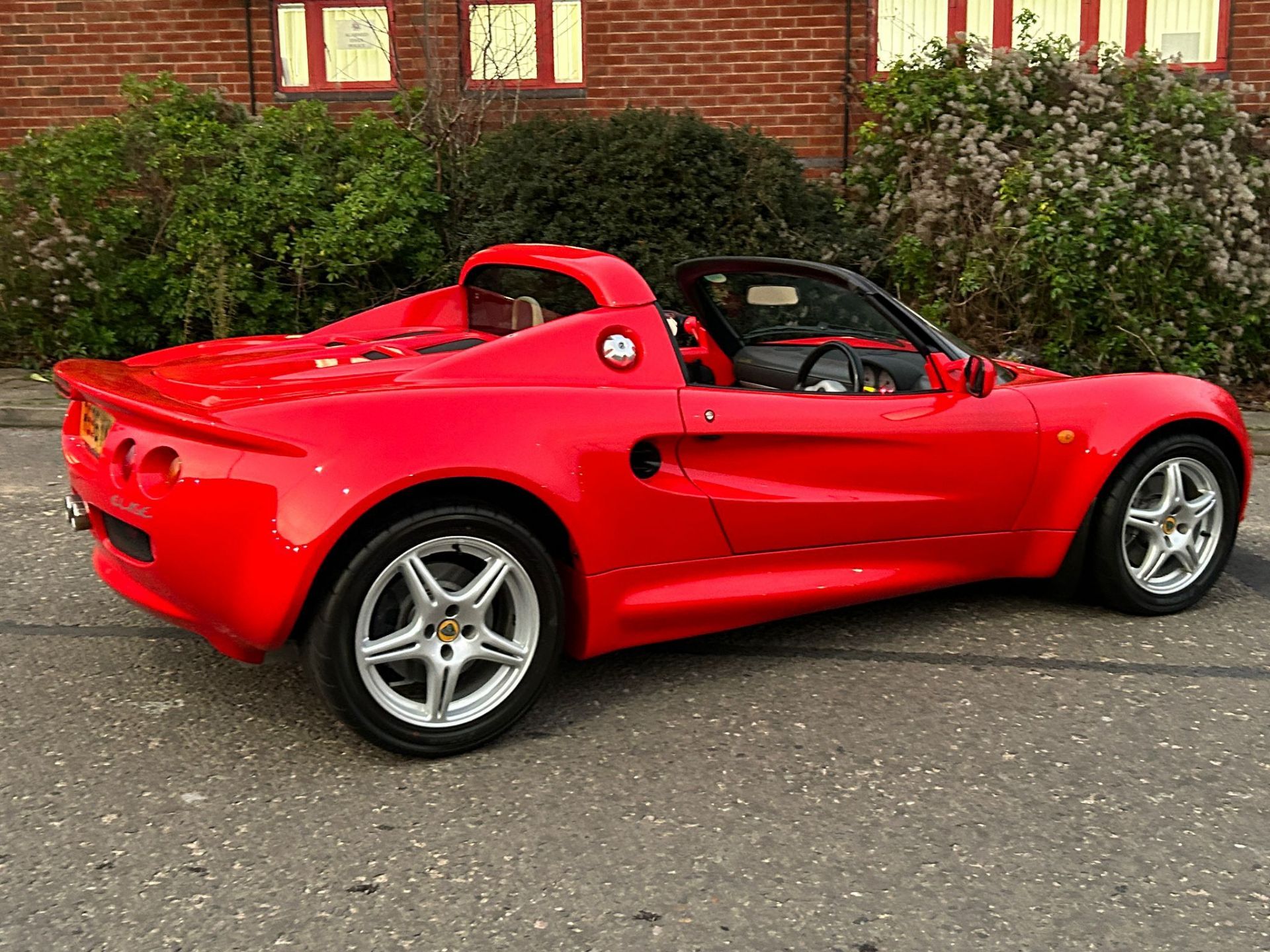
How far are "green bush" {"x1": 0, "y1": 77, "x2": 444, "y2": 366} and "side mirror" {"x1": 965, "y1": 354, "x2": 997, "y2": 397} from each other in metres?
6.53

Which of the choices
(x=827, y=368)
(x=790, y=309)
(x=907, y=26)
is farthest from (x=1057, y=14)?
(x=827, y=368)

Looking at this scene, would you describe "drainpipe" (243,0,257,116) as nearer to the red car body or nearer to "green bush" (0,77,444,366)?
"green bush" (0,77,444,366)

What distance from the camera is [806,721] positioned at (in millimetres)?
3846

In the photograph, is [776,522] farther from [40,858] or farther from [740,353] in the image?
[40,858]

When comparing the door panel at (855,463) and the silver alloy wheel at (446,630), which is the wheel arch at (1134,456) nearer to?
the door panel at (855,463)

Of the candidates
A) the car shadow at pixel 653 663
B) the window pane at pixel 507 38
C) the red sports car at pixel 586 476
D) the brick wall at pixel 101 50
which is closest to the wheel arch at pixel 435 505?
the red sports car at pixel 586 476

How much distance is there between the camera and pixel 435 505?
11.5ft

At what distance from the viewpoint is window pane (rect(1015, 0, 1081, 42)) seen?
40.2 feet

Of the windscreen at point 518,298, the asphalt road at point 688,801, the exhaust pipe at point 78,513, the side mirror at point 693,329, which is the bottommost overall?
the asphalt road at point 688,801

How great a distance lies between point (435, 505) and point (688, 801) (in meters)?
0.96

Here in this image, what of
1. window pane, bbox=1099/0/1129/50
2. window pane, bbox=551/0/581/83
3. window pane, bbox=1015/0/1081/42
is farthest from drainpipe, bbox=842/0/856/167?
window pane, bbox=551/0/581/83

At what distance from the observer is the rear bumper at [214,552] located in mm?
3322

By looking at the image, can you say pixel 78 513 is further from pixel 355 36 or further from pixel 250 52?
pixel 250 52

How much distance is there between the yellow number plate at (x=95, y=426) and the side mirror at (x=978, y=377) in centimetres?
255
